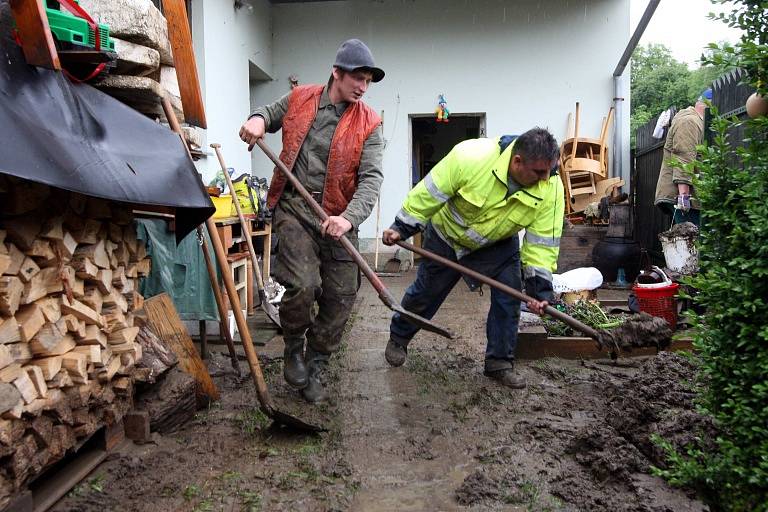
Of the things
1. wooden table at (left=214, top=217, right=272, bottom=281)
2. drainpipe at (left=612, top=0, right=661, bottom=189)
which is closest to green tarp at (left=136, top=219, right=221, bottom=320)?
wooden table at (left=214, top=217, right=272, bottom=281)

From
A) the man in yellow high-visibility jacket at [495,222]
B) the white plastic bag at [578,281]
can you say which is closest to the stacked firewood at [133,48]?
the man in yellow high-visibility jacket at [495,222]

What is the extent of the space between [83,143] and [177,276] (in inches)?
105

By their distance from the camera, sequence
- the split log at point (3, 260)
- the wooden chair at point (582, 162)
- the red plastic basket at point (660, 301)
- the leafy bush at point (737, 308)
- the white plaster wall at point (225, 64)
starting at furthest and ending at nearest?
the wooden chair at point (582, 162), the white plaster wall at point (225, 64), the red plastic basket at point (660, 301), the split log at point (3, 260), the leafy bush at point (737, 308)

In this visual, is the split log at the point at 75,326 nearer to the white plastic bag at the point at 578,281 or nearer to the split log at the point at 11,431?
the split log at the point at 11,431

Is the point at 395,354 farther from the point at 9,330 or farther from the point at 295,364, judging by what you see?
the point at 9,330

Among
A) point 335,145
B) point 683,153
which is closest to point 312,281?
point 335,145

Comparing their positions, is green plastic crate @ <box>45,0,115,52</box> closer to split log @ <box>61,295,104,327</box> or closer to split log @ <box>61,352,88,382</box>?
split log @ <box>61,295,104,327</box>

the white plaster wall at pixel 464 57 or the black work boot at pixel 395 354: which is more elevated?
the white plaster wall at pixel 464 57

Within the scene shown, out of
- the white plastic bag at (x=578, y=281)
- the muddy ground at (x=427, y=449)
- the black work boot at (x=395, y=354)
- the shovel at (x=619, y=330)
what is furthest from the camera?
the white plastic bag at (x=578, y=281)

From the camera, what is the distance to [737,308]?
6.65ft

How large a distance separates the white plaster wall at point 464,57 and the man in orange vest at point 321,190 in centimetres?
657

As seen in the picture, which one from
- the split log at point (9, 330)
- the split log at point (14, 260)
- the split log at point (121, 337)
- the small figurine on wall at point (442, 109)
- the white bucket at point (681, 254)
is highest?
the small figurine on wall at point (442, 109)

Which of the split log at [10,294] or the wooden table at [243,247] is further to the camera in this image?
the wooden table at [243,247]

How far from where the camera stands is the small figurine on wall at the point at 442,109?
1012cm
